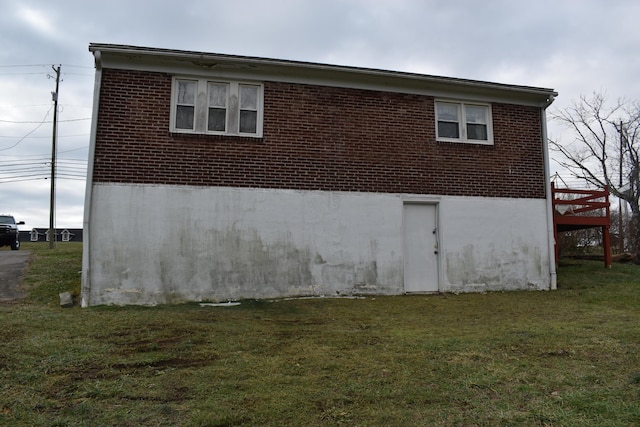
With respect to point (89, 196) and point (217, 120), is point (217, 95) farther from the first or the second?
point (89, 196)

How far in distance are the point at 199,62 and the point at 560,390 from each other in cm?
817

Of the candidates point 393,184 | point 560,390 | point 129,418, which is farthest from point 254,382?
point 393,184

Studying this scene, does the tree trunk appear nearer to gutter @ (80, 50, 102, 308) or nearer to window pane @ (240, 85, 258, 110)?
window pane @ (240, 85, 258, 110)

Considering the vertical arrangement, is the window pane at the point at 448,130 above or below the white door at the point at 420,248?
above

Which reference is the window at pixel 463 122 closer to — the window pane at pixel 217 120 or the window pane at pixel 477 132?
the window pane at pixel 477 132

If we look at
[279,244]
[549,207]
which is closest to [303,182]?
[279,244]

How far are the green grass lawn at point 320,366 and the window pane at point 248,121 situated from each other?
3.70m

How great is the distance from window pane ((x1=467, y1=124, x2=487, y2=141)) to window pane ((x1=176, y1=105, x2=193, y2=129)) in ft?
20.7

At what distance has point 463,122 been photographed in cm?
1043

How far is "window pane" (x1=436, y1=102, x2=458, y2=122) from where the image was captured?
10.4 m

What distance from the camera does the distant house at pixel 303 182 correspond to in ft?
27.9

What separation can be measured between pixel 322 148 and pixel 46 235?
39.1m

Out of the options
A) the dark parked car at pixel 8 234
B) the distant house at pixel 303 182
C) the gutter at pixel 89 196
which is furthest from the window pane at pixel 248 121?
the dark parked car at pixel 8 234

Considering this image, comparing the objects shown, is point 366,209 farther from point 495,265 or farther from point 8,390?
point 8,390
